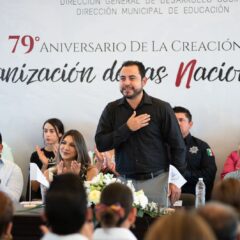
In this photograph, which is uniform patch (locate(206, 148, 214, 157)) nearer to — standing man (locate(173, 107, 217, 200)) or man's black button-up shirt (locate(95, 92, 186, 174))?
standing man (locate(173, 107, 217, 200))

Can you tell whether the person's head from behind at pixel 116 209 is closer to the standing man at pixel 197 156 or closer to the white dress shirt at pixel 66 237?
the white dress shirt at pixel 66 237

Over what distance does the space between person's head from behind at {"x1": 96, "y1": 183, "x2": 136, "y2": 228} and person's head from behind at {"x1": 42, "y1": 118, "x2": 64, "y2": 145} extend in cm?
344

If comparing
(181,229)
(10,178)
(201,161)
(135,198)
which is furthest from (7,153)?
(181,229)

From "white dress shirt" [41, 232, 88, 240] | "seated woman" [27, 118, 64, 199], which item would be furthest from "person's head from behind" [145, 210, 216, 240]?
"seated woman" [27, 118, 64, 199]

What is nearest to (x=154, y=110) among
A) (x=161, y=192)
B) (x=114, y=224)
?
(x=161, y=192)

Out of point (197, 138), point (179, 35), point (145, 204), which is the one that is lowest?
point (145, 204)

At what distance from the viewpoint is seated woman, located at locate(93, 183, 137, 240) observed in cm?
281

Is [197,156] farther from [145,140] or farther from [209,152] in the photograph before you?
[145,140]

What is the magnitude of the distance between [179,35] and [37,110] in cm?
160

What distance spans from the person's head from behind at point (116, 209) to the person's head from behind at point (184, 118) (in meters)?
3.17

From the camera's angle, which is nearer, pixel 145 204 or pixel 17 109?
pixel 145 204

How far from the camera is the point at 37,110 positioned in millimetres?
6793

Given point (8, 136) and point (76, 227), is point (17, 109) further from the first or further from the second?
point (76, 227)

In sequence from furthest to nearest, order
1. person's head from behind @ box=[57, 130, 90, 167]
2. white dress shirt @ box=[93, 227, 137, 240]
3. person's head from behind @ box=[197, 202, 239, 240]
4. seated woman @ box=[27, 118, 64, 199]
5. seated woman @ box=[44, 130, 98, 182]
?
seated woman @ box=[27, 118, 64, 199] < person's head from behind @ box=[57, 130, 90, 167] < seated woman @ box=[44, 130, 98, 182] < white dress shirt @ box=[93, 227, 137, 240] < person's head from behind @ box=[197, 202, 239, 240]
